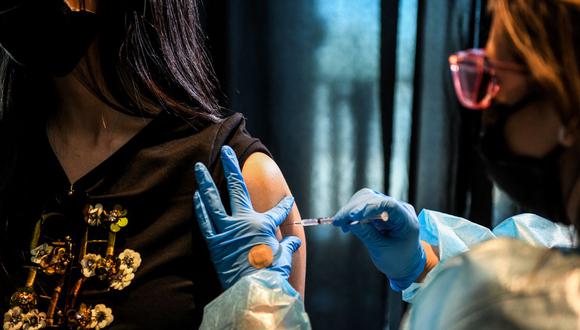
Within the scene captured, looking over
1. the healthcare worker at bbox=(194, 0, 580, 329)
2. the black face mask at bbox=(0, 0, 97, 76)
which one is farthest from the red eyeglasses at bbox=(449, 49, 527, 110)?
the black face mask at bbox=(0, 0, 97, 76)

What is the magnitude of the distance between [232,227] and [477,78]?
21.9 inches

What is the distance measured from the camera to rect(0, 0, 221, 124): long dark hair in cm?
146

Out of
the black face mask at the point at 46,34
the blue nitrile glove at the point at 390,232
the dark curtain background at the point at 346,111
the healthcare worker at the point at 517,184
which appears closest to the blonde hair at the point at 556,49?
the healthcare worker at the point at 517,184

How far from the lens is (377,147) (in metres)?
2.68

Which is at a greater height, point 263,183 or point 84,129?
point 84,129

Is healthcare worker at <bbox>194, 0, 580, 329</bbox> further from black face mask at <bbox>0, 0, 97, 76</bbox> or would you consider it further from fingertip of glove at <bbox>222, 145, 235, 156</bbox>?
black face mask at <bbox>0, 0, 97, 76</bbox>

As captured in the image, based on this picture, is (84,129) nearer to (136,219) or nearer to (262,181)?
(136,219)

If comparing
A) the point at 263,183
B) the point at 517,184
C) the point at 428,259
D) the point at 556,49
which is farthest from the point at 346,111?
the point at 556,49

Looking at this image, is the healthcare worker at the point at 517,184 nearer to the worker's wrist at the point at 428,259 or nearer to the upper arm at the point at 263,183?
the upper arm at the point at 263,183

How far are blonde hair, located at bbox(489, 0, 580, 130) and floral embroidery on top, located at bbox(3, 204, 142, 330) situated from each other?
0.79 meters

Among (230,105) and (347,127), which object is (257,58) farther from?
(347,127)

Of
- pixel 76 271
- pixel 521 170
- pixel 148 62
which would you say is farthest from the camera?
pixel 148 62

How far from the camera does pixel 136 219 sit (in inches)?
55.5

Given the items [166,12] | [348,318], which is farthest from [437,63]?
[166,12]
